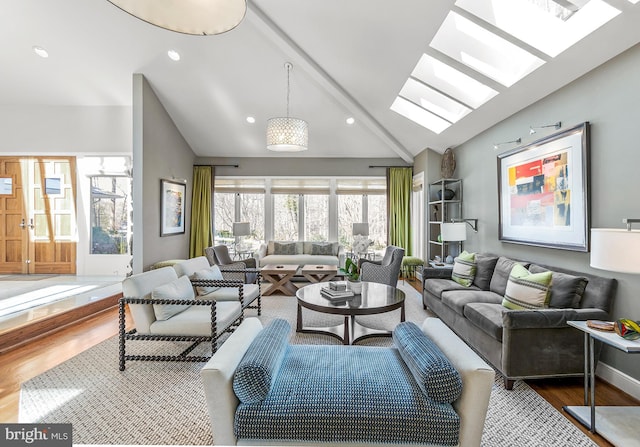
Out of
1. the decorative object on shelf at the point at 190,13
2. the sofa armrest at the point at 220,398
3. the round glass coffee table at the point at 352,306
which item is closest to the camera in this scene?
the decorative object on shelf at the point at 190,13

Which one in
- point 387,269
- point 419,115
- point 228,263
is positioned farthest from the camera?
point 228,263

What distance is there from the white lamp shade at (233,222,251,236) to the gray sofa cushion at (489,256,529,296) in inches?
184

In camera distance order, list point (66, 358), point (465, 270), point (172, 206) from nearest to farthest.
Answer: point (66, 358)
point (465, 270)
point (172, 206)

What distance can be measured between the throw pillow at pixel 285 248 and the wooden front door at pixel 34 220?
379cm

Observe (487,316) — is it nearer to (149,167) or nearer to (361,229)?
(361,229)

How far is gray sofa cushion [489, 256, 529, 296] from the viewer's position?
336 centimetres

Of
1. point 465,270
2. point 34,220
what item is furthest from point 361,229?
point 34,220

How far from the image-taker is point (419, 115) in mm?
5145

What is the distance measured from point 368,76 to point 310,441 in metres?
4.22

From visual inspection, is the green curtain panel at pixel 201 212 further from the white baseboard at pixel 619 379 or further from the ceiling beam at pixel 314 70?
the white baseboard at pixel 619 379


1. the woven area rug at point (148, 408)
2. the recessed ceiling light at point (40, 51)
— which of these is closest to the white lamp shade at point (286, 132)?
the woven area rug at point (148, 408)

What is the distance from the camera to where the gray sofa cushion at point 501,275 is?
11.0 ft

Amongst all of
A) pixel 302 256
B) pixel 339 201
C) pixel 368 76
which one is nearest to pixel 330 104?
pixel 368 76

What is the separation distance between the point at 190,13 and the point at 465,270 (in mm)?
3835
